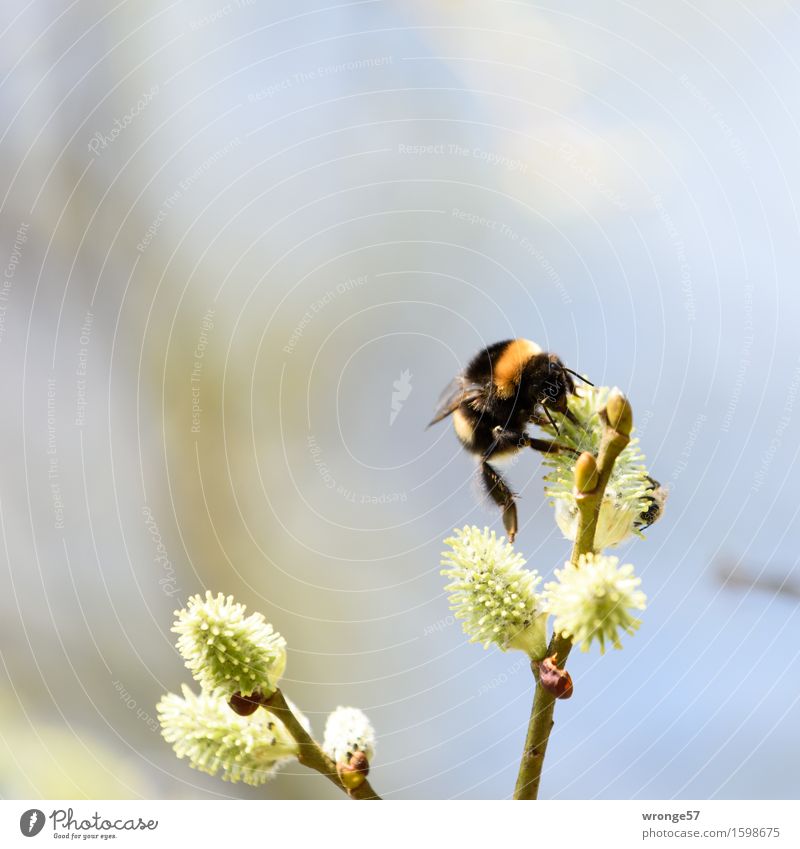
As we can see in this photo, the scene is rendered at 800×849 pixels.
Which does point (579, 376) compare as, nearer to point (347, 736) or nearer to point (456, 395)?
point (456, 395)

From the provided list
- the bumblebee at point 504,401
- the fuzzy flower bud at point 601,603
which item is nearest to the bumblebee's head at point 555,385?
the bumblebee at point 504,401

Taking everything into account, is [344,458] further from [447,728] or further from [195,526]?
[447,728]

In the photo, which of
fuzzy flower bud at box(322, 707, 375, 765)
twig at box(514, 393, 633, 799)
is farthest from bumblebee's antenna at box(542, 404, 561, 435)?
fuzzy flower bud at box(322, 707, 375, 765)

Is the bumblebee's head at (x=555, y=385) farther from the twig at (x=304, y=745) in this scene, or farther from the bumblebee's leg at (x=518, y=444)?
the twig at (x=304, y=745)

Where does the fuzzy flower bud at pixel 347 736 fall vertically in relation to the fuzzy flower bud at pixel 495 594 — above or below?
below

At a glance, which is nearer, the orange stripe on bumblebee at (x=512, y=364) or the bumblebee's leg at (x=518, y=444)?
the bumblebee's leg at (x=518, y=444)

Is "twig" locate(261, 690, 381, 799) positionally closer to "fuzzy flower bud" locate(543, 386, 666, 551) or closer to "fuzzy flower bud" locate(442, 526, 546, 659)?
"fuzzy flower bud" locate(442, 526, 546, 659)

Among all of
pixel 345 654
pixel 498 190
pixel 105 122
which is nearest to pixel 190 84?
pixel 105 122

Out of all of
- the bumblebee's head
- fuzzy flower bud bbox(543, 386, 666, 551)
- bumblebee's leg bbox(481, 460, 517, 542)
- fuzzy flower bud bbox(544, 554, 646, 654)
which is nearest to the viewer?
fuzzy flower bud bbox(544, 554, 646, 654)
